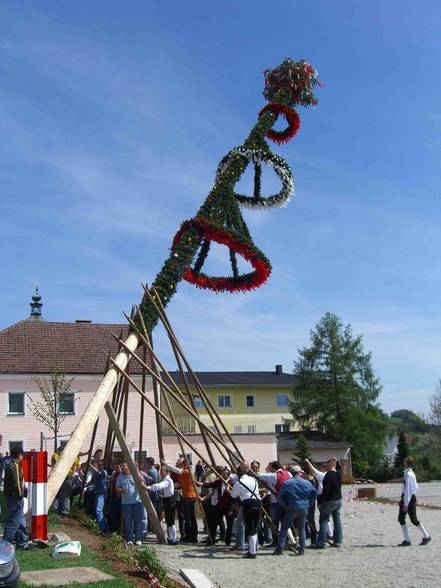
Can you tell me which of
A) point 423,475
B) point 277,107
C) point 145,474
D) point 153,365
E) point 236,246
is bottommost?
point 423,475

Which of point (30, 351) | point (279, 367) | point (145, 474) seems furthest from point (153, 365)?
point (279, 367)

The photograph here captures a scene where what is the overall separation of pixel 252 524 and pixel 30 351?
86.8 feet

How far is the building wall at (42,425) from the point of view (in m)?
33.4

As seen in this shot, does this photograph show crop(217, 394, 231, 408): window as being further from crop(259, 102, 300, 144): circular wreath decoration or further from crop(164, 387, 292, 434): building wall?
crop(259, 102, 300, 144): circular wreath decoration

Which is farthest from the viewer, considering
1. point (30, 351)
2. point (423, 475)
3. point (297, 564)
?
point (423, 475)

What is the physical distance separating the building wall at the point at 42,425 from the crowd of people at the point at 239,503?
19.7m

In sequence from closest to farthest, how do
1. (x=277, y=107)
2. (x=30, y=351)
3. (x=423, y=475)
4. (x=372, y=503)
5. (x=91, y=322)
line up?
(x=277, y=107) < (x=372, y=503) < (x=30, y=351) < (x=91, y=322) < (x=423, y=475)

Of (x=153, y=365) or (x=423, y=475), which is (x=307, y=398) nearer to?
(x=423, y=475)

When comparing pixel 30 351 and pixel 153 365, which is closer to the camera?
pixel 153 365

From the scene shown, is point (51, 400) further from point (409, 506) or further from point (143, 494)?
point (409, 506)

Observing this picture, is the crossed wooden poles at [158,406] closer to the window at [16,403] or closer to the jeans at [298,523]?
the jeans at [298,523]

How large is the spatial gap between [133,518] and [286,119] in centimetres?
966

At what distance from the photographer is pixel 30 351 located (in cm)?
3566

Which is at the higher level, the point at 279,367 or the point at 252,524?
the point at 279,367
